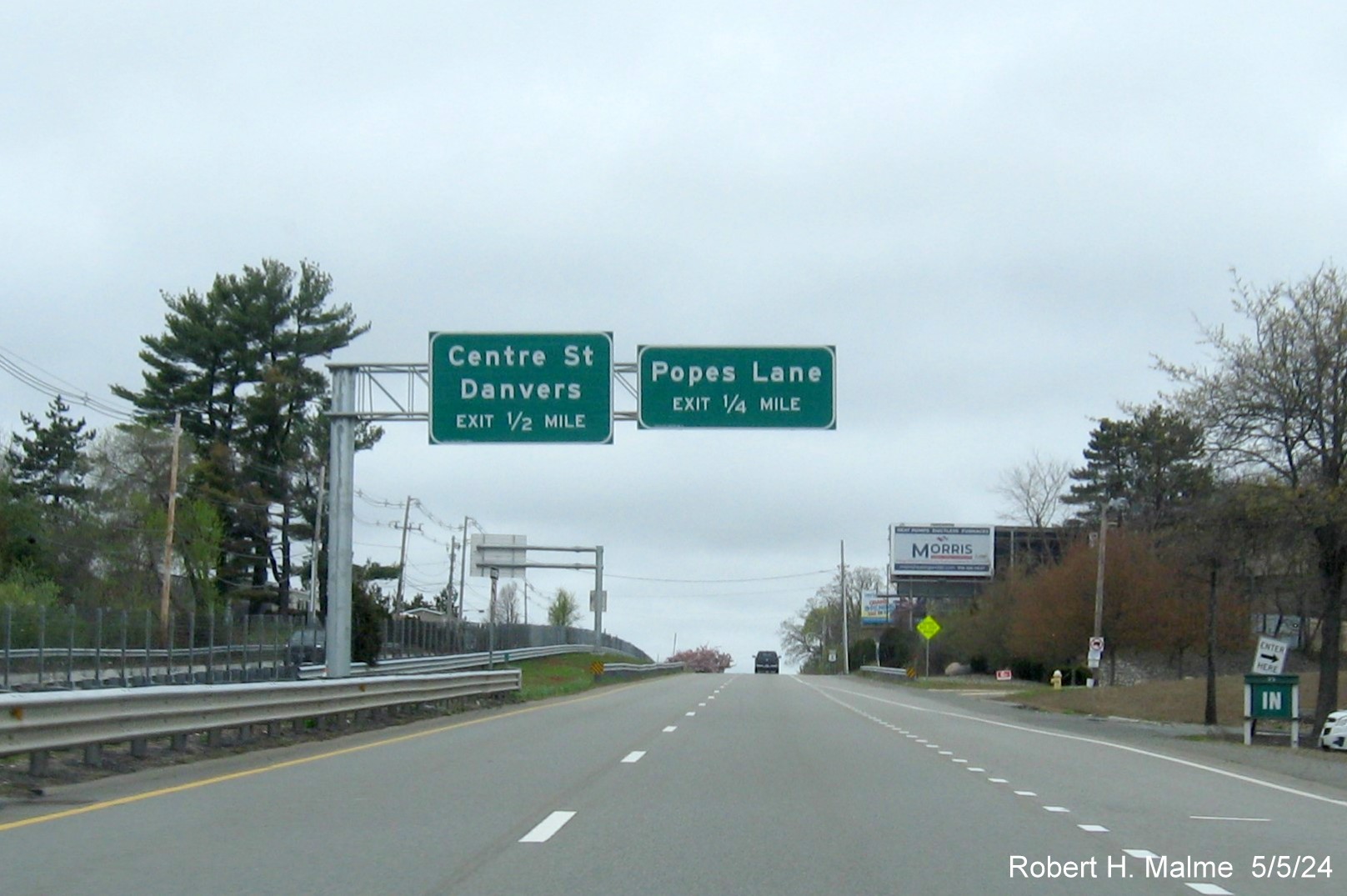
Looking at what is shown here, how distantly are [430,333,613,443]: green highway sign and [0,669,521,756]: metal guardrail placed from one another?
16.5 ft

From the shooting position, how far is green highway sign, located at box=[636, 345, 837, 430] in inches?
1062

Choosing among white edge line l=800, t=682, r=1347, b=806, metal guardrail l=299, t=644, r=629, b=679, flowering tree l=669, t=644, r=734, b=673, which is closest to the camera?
white edge line l=800, t=682, r=1347, b=806

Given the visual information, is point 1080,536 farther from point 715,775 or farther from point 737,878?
point 737,878

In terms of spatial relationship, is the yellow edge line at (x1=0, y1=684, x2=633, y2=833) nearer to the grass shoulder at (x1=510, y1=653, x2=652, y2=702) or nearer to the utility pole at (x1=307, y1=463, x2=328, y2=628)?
the grass shoulder at (x1=510, y1=653, x2=652, y2=702)

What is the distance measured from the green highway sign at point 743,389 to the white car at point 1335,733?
10539 millimetres

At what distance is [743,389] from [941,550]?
79.5 meters

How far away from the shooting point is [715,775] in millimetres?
16141

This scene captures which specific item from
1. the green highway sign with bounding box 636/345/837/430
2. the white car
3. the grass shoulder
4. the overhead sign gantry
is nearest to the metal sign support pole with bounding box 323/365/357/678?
the overhead sign gantry

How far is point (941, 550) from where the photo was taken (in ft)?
341

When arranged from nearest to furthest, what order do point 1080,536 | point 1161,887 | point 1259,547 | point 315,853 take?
1. point 1161,887
2. point 315,853
3. point 1259,547
4. point 1080,536

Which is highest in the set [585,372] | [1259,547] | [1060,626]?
[585,372]

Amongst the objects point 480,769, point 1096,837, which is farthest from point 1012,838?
point 480,769

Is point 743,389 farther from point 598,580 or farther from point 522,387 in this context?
point 598,580

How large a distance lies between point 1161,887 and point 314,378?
2278 inches
